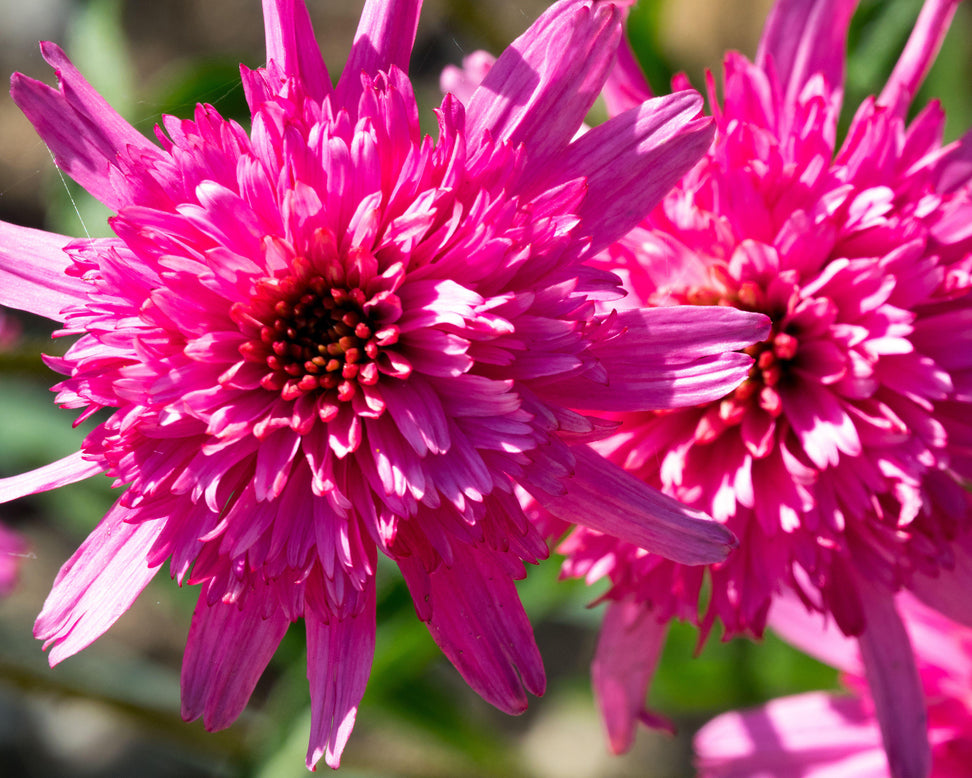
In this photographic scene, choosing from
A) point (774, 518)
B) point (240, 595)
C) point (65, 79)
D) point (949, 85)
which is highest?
point (65, 79)

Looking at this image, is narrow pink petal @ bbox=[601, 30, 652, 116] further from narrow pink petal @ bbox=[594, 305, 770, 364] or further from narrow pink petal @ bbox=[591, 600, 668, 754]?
narrow pink petal @ bbox=[591, 600, 668, 754]

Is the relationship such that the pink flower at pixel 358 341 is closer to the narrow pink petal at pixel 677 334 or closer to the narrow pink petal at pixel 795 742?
the narrow pink petal at pixel 677 334

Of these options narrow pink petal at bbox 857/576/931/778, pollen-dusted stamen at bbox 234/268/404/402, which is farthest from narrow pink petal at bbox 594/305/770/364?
narrow pink petal at bbox 857/576/931/778

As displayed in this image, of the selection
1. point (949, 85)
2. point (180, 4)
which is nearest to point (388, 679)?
point (949, 85)

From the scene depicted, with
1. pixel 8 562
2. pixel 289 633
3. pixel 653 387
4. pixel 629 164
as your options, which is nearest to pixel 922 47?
pixel 629 164

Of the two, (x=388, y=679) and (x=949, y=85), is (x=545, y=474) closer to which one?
(x=388, y=679)

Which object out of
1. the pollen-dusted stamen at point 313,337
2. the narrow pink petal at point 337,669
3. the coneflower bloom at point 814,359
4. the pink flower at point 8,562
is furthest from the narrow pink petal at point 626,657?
the pink flower at point 8,562

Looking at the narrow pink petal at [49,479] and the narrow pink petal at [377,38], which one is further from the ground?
the narrow pink petal at [377,38]
